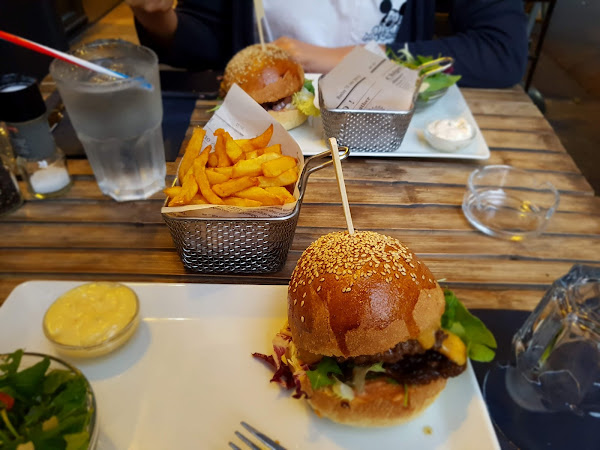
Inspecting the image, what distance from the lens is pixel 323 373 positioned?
1198 millimetres

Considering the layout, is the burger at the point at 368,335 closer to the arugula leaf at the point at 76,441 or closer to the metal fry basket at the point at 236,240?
the metal fry basket at the point at 236,240

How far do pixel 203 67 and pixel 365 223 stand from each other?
2.37 m

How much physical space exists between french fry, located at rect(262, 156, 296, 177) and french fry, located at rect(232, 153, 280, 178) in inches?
0.9

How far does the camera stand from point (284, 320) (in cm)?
146

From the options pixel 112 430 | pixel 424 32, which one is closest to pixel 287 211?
pixel 112 430

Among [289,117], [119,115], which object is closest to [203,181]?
[119,115]

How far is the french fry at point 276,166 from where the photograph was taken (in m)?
1.47

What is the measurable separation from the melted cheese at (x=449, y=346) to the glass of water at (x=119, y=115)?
4.37 ft

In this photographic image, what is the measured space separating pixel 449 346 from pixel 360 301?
328mm

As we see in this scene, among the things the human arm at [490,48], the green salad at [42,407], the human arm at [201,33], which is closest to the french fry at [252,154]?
the green salad at [42,407]

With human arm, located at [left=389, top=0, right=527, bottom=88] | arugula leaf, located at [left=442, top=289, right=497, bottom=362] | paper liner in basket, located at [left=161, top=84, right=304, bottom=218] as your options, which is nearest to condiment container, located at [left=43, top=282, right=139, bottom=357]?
paper liner in basket, located at [left=161, top=84, right=304, bottom=218]

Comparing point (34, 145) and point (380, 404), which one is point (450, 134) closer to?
point (380, 404)

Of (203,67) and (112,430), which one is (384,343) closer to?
(112,430)

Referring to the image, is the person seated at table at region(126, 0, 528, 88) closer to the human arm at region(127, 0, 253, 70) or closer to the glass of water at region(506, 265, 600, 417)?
the human arm at region(127, 0, 253, 70)
